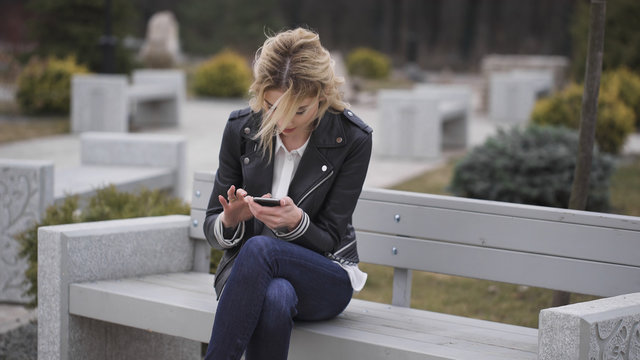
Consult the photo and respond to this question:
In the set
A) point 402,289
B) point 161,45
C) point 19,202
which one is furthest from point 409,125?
point 161,45

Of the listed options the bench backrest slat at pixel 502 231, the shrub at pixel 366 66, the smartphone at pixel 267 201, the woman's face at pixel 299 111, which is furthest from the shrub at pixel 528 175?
the shrub at pixel 366 66

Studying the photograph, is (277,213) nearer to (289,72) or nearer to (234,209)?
(234,209)

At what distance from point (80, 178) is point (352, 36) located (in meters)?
31.3

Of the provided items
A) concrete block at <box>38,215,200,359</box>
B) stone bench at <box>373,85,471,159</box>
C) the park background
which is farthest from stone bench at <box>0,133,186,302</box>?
stone bench at <box>373,85,471,159</box>

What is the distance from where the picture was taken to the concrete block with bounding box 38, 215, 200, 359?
3.61m

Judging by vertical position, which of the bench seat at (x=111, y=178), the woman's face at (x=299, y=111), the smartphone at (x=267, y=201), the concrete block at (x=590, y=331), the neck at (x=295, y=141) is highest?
the woman's face at (x=299, y=111)

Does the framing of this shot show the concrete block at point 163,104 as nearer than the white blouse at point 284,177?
No

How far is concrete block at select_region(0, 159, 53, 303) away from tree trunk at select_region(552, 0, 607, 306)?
289 cm

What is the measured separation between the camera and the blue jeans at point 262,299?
116 inches

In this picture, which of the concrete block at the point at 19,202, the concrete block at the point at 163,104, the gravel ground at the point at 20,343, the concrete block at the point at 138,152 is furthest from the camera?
the concrete block at the point at 163,104

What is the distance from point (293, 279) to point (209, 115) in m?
14.2

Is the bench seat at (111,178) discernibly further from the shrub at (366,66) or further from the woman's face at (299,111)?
the shrub at (366,66)

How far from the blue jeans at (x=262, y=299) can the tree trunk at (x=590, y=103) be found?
1.90 m

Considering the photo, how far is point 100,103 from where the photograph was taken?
1328 cm
